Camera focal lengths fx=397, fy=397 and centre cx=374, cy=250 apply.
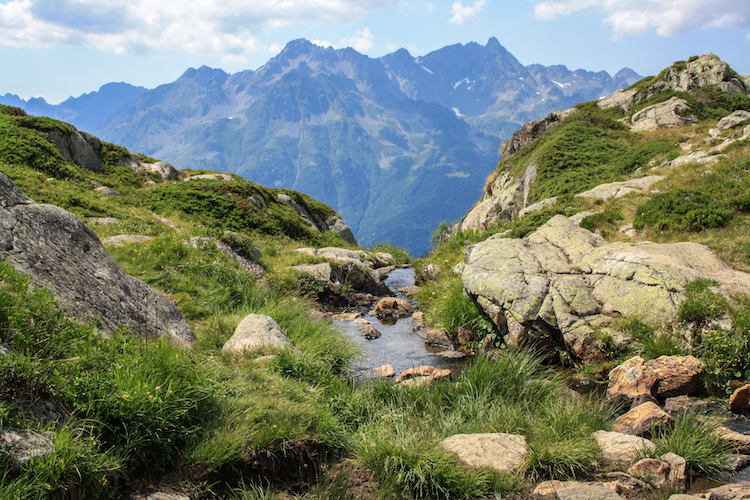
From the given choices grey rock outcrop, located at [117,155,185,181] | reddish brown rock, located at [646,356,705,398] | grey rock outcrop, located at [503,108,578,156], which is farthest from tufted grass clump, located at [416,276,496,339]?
grey rock outcrop, located at [503,108,578,156]

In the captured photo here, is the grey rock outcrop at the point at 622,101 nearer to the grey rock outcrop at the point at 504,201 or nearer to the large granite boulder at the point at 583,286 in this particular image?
the grey rock outcrop at the point at 504,201

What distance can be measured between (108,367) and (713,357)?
1173 centimetres

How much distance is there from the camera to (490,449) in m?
5.85

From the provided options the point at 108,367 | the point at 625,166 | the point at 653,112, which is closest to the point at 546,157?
the point at 625,166

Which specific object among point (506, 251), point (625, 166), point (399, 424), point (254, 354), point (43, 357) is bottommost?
point (399, 424)

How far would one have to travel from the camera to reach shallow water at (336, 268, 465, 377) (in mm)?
11668

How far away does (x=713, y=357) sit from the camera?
354 inches

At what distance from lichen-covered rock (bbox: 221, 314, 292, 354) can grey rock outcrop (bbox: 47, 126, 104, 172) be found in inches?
1125

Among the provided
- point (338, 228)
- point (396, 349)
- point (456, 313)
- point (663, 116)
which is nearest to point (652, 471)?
point (396, 349)

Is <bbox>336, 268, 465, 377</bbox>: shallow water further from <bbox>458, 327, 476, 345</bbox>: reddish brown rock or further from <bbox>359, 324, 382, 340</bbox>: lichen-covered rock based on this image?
<bbox>458, 327, 476, 345</bbox>: reddish brown rock

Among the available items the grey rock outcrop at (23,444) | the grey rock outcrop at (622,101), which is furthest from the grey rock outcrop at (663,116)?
the grey rock outcrop at (23,444)

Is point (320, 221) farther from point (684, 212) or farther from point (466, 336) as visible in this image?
point (684, 212)

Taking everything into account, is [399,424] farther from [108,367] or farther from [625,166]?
[625,166]

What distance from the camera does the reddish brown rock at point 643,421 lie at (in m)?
6.86
